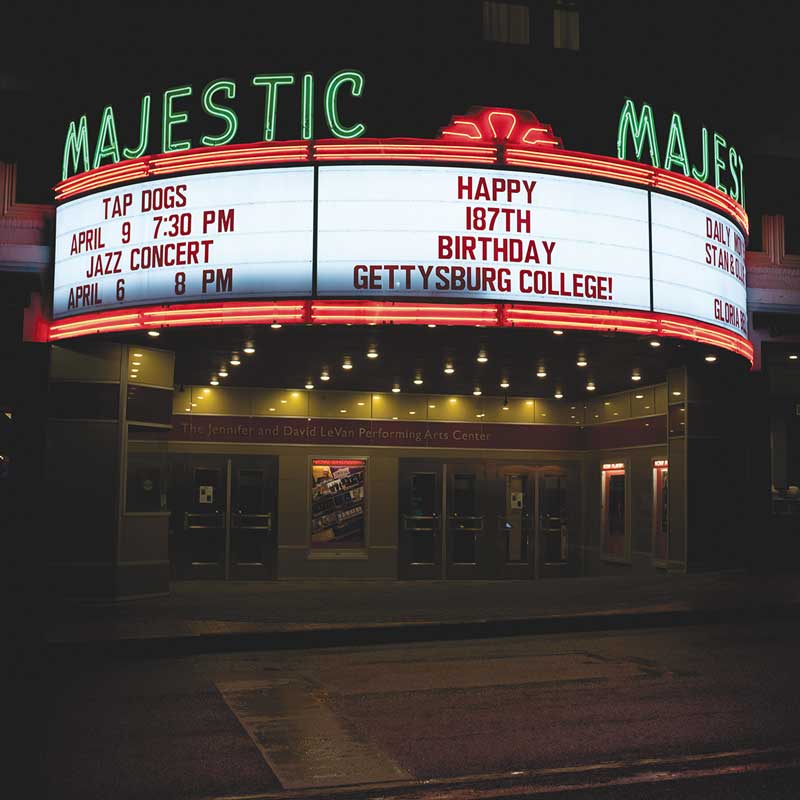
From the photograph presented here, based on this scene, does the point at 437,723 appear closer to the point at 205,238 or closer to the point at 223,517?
the point at 205,238

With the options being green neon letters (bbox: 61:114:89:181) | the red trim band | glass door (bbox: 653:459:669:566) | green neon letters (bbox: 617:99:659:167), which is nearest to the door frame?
glass door (bbox: 653:459:669:566)

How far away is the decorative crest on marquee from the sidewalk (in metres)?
5.72

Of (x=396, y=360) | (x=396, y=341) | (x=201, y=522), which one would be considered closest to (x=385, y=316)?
(x=396, y=341)

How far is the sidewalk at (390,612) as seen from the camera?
11.0 m

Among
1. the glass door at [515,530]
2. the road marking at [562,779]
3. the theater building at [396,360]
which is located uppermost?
the theater building at [396,360]

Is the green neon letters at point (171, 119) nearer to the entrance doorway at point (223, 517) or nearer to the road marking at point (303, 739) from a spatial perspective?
the road marking at point (303, 739)

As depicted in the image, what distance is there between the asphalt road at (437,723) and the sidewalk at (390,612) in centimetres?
52

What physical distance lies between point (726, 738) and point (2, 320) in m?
11.1

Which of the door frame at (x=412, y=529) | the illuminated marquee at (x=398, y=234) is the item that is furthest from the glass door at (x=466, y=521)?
the illuminated marquee at (x=398, y=234)

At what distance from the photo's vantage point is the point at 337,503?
1891 cm

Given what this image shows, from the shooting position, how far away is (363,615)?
1247 cm

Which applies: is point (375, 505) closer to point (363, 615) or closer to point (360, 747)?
point (363, 615)

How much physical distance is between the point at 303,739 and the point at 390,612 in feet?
19.6

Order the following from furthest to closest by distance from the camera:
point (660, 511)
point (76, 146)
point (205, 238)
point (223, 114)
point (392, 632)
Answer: point (660, 511), point (76, 146), point (223, 114), point (205, 238), point (392, 632)
